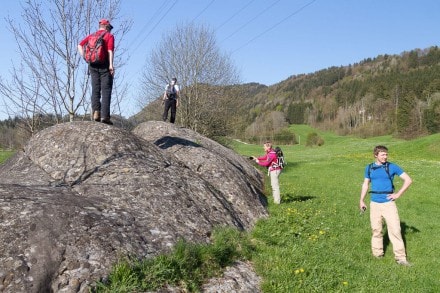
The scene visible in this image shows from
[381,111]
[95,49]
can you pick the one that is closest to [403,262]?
[95,49]

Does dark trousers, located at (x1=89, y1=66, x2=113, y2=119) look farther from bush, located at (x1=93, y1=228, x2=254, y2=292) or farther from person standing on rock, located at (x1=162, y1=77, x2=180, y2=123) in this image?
person standing on rock, located at (x1=162, y1=77, x2=180, y2=123)

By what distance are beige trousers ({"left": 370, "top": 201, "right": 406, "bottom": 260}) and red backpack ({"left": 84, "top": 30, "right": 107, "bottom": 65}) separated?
786 centimetres

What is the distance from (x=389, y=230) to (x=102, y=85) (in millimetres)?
8157

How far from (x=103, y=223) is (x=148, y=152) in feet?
13.2

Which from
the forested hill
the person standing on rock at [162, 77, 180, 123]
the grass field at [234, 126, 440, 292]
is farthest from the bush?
the forested hill

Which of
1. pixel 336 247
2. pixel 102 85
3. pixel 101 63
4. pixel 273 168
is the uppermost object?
pixel 101 63

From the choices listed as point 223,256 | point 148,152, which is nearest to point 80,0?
point 148,152

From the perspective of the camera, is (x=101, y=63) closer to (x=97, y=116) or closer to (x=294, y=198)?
(x=97, y=116)

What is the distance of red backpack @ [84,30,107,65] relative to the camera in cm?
1016

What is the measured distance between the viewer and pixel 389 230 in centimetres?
925

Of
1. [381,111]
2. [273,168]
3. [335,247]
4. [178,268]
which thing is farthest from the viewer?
[381,111]

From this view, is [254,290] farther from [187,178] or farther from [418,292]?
[187,178]

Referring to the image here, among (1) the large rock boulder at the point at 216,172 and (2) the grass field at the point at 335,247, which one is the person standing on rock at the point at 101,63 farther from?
(2) the grass field at the point at 335,247

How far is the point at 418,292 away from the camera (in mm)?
6973
